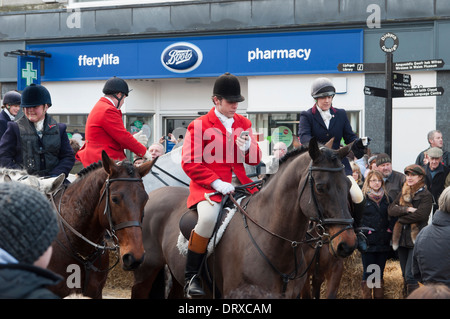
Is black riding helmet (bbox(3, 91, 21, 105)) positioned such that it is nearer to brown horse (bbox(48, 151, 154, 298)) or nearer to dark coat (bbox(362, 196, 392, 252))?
brown horse (bbox(48, 151, 154, 298))

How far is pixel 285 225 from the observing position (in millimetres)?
5211

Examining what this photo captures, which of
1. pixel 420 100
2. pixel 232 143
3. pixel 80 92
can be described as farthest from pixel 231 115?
pixel 80 92

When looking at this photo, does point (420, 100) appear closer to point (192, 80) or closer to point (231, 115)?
point (192, 80)

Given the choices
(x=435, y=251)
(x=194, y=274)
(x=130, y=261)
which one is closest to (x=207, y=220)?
(x=194, y=274)

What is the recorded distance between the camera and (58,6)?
1892cm

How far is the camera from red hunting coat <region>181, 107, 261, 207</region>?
18.9ft

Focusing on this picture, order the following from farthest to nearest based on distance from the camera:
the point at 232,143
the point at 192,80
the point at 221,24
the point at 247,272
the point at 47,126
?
1. the point at 192,80
2. the point at 221,24
3. the point at 47,126
4. the point at 232,143
5. the point at 247,272

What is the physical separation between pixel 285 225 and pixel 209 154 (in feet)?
3.54

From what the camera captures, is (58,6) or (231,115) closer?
(231,115)

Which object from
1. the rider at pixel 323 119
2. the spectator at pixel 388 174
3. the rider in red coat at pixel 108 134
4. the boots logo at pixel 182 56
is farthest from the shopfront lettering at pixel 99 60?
the rider at pixel 323 119

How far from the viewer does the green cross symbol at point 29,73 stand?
1855 cm

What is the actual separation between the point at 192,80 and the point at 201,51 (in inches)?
44.2

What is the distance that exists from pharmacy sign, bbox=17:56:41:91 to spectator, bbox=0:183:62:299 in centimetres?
1726

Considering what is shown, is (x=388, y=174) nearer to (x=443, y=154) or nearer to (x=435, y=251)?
(x=443, y=154)
